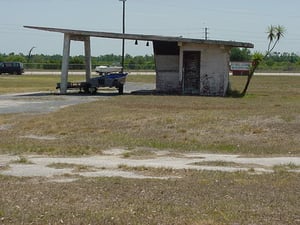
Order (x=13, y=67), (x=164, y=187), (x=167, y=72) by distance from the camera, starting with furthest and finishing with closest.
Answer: (x=13, y=67)
(x=167, y=72)
(x=164, y=187)

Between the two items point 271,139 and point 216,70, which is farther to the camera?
point 216,70

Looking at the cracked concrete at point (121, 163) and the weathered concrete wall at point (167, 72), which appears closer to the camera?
the cracked concrete at point (121, 163)

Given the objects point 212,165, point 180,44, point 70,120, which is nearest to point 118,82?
point 180,44

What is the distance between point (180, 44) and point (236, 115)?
17.3 meters

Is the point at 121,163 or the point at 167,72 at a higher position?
the point at 167,72

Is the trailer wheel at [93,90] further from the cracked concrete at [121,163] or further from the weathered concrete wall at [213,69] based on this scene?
the cracked concrete at [121,163]

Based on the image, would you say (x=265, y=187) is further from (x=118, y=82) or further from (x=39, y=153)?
(x=118, y=82)

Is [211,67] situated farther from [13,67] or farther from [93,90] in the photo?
[13,67]

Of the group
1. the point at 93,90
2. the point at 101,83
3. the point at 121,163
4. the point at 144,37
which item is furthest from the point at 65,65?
the point at 121,163

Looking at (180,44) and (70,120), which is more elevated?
(180,44)

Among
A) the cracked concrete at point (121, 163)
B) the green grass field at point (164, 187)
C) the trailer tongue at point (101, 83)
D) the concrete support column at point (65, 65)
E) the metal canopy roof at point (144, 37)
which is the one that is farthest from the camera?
the trailer tongue at point (101, 83)

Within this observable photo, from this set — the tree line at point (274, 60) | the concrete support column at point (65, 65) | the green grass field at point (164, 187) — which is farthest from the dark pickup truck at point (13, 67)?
the green grass field at point (164, 187)

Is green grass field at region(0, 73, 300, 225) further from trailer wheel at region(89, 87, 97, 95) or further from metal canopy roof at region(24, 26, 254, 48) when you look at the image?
trailer wheel at region(89, 87, 97, 95)

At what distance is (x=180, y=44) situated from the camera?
38031 millimetres
